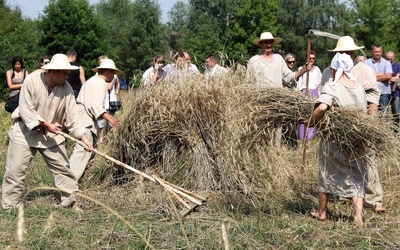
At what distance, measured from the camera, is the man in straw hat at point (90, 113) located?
6.44m

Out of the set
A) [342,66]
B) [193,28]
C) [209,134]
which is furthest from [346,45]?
[193,28]

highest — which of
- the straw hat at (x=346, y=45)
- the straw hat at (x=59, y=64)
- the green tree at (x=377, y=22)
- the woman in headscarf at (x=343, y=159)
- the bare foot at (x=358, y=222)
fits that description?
the green tree at (x=377, y=22)

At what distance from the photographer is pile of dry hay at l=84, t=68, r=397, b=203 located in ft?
16.5

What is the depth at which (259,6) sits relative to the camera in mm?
54781

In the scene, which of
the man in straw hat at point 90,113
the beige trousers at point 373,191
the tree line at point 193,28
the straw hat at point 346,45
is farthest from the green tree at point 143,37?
the beige trousers at point 373,191

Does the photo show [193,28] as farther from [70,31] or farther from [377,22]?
[70,31]

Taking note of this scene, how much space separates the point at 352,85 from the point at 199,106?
1625 mm

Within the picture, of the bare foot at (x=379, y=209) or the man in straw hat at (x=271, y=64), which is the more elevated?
the man in straw hat at (x=271, y=64)

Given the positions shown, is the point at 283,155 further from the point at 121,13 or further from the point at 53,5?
the point at 121,13

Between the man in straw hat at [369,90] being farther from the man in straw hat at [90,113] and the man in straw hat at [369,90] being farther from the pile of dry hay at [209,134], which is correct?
the man in straw hat at [90,113]

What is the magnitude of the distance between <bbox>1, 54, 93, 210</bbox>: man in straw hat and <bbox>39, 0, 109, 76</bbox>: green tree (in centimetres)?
3008

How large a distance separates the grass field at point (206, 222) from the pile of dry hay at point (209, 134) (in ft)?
0.61

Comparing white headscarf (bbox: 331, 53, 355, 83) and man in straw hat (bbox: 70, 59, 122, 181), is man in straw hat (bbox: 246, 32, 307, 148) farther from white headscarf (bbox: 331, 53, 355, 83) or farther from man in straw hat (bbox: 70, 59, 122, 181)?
white headscarf (bbox: 331, 53, 355, 83)

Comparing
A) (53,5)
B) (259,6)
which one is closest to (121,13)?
(259,6)
